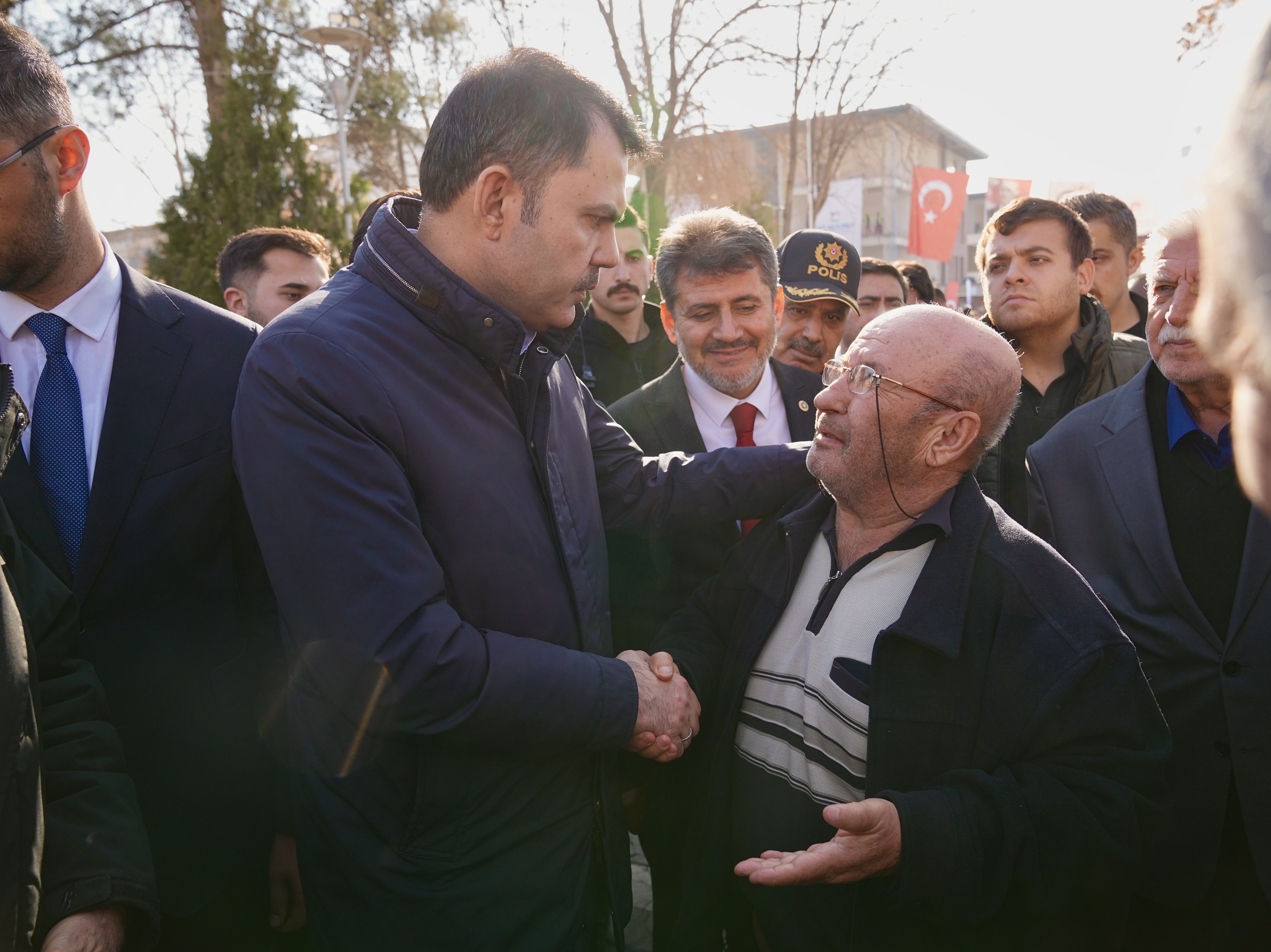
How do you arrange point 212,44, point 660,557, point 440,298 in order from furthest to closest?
point 212,44 < point 660,557 < point 440,298

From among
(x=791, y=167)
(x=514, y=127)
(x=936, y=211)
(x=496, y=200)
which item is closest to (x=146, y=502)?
(x=496, y=200)

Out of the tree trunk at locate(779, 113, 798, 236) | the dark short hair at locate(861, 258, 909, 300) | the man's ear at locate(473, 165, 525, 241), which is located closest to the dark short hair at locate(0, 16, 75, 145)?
the man's ear at locate(473, 165, 525, 241)

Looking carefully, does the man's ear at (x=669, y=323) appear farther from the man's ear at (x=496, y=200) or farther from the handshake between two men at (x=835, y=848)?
the handshake between two men at (x=835, y=848)

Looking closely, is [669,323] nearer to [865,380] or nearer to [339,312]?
[865,380]

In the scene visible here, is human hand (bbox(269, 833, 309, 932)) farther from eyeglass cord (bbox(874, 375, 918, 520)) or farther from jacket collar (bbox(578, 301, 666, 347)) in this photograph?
jacket collar (bbox(578, 301, 666, 347))

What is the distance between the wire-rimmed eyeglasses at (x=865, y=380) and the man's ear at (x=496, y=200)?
96cm

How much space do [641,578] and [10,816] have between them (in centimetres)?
185

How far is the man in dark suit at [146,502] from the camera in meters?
1.89

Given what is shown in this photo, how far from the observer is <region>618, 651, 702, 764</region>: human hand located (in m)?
1.80

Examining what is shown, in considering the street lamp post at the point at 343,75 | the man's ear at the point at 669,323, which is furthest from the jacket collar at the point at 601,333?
the street lamp post at the point at 343,75

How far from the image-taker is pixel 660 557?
9.27ft

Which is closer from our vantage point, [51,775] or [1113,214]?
[51,775]

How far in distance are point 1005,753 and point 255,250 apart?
173 inches

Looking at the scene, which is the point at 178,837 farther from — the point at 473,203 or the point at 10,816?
the point at 473,203
